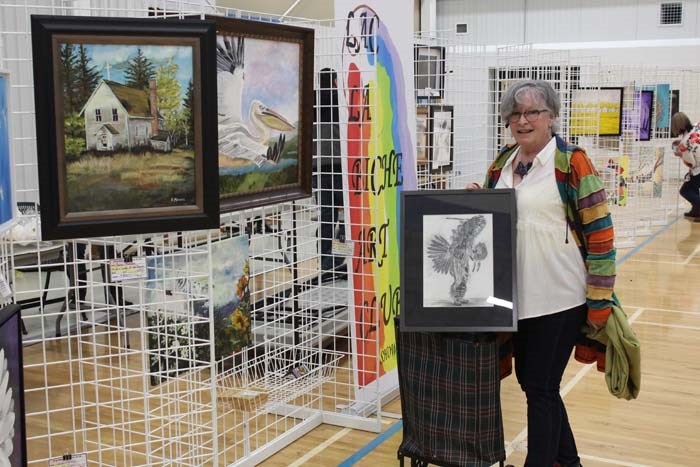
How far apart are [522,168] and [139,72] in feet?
4.60

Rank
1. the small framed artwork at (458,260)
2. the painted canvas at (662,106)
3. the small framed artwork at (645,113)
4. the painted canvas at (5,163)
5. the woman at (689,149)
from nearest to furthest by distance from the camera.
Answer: the painted canvas at (5,163)
the small framed artwork at (458,260)
the small framed artwork at (645,113)
the woman at (689,149)
the painted canvas at (662,106)

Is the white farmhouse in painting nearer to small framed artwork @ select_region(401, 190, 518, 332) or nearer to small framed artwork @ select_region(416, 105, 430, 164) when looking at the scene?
small framed artwork @ select_region(401, 190, 518, 332)

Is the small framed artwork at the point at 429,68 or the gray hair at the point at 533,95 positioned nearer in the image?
the gray hair at the point at 533,95

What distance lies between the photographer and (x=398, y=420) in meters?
4.16

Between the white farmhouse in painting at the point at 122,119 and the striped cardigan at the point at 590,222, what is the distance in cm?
134

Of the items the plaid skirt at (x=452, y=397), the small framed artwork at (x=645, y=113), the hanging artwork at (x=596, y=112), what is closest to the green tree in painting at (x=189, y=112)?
the plaid skirt at (x=452, y=397)

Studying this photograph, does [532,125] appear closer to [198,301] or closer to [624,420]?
[198,301]

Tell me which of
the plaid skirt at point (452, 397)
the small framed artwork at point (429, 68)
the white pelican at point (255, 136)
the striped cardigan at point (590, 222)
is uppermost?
the small framed artwork at point (429, 68)

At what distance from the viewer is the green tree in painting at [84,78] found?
93.5 inches

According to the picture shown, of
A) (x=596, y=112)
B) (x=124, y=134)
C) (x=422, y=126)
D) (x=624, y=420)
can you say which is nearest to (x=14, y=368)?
(x=124, y=134)

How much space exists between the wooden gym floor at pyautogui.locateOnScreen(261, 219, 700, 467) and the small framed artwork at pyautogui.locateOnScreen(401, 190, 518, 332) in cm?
88

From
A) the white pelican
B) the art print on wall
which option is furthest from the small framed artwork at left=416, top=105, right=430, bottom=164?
the white pelican

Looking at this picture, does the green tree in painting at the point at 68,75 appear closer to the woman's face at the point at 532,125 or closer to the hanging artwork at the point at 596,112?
the woman's face at the point at 532,125

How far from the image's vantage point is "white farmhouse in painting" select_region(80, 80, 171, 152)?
2.42m
